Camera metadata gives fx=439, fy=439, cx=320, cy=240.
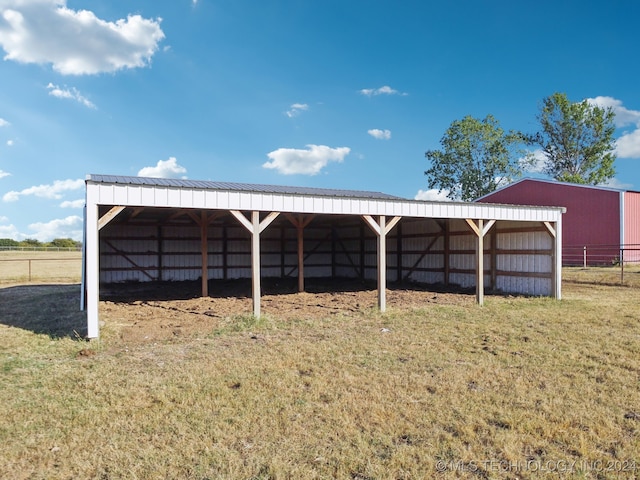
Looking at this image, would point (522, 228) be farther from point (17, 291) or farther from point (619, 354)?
point (17, 291)

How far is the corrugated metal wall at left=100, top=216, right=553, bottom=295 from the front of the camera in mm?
12430

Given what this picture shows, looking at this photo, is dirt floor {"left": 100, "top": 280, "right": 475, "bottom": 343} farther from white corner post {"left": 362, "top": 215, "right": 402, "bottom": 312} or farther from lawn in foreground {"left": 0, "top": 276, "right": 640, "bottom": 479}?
lawn in foreground {"left": 0, "top": 276, "right": 640, "bottom": 479}

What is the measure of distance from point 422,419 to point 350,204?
234 inches

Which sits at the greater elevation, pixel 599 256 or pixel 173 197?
pixel 173 197

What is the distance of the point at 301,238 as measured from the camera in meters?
12.9

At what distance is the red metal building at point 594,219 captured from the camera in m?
19.9

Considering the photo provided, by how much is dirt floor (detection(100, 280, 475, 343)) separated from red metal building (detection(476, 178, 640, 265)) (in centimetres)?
1167

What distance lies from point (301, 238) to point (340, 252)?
5.71 meters

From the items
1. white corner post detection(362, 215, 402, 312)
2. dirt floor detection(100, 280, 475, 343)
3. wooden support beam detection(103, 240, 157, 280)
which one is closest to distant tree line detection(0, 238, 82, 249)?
wooden support beam detection(103, 240, 157, 280)

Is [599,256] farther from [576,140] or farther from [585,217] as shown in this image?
[576,140]

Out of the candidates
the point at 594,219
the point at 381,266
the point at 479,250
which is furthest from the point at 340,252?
the point at 594,219

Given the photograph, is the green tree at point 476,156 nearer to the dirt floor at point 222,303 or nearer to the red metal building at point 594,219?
the red metal building at point 594,219

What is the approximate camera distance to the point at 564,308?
32.3 feet

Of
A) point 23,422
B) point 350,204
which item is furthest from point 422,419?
point 350,204
